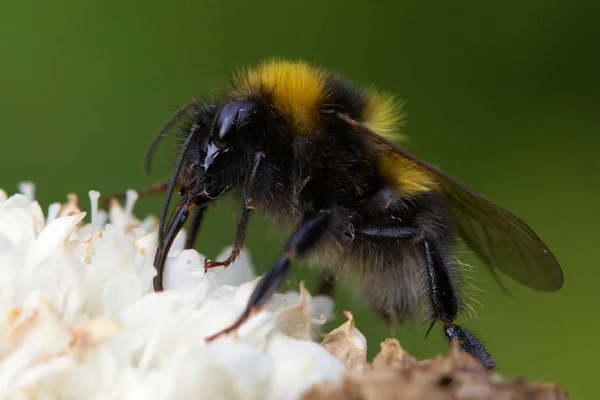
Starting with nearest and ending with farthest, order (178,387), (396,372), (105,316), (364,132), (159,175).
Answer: (396,372) → (178,387) → (105,316) → (364,132) → (159,175)

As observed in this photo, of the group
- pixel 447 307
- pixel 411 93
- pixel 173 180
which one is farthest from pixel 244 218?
pixel 411 93

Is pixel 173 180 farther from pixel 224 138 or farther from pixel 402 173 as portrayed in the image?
pixel 402 173

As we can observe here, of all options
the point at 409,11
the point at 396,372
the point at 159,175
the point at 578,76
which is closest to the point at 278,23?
the point at 409,11

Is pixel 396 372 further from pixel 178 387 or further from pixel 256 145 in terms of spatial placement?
pixel 256 145

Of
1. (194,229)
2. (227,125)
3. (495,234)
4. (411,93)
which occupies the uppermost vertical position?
(227,125)

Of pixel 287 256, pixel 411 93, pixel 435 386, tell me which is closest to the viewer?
pixel 435 386

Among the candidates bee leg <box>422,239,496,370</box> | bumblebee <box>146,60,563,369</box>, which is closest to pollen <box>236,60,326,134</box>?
bumblebee <box>146,60,563,369</box>

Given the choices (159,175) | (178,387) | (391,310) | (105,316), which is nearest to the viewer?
(178,387)
